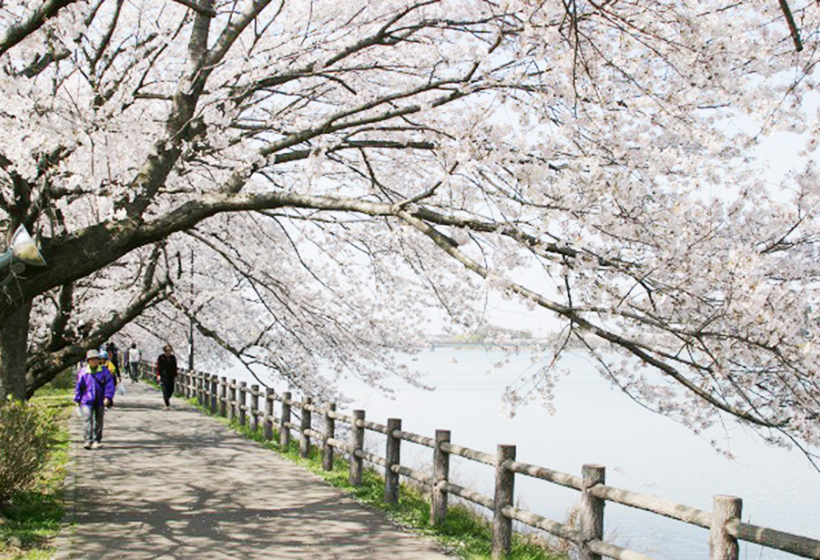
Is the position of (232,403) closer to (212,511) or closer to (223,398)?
(223,398)

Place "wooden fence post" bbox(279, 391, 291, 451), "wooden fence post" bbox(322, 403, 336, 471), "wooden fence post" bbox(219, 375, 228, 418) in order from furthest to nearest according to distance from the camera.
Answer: "wooden fence post" bbox(219, 375, 228, 418) < "wooden fence post" bbox(279, 391, 291, 451) < "wooden fence post" bbox(322, 403, 336, 471)

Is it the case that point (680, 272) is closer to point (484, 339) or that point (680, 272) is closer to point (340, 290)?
point (484, 339)

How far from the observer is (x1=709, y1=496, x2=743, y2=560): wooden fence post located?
16.9ft

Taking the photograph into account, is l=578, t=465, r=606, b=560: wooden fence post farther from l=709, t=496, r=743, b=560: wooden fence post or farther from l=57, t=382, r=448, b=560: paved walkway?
l=57, t=382, r=448, b=560: paved walkway

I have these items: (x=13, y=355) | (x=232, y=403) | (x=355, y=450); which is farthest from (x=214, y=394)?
(x=355, y=450)

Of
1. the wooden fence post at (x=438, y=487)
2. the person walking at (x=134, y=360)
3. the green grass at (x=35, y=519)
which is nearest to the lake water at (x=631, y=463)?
the wooden fence post at (x=438, y=487)

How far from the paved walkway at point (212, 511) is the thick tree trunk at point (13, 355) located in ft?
5.14

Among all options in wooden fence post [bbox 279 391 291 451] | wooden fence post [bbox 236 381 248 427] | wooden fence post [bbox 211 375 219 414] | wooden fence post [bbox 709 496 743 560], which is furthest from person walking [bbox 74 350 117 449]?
wooden fence post [bbox 709 496 743 560]

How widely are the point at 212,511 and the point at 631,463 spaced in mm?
19985

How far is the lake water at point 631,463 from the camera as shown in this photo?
17.5 metres

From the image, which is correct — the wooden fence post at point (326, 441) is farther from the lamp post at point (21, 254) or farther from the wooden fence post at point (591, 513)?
the wooden fence post at point (591, 513)

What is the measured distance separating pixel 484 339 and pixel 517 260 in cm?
261

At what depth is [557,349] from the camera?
653 centimetres

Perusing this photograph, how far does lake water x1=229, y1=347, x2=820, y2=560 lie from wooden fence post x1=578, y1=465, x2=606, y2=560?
2930mm
